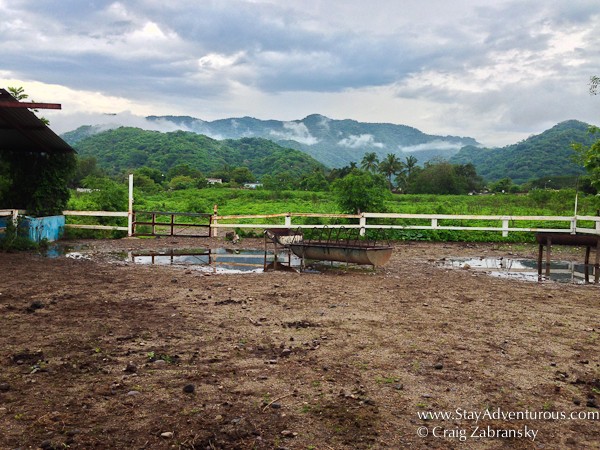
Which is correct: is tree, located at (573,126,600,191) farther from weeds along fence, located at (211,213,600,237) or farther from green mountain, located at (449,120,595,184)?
green mountain, located at (449,120,595,184)

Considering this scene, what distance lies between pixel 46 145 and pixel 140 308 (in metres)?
11.3

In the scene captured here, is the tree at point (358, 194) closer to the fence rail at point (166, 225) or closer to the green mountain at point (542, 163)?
the fence rail at point (166, 225)

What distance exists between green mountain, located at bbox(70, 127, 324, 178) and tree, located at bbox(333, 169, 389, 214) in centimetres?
9422

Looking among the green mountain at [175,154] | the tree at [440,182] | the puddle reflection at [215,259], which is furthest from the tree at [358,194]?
the green mountain at [175,154]

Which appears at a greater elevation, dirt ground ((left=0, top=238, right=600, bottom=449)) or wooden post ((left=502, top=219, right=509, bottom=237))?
wooden post ((left=502, top=219, right=509, bottom=237))

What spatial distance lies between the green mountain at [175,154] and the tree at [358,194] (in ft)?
309

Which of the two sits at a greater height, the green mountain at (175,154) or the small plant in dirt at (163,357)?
the green mountain at (175,154)

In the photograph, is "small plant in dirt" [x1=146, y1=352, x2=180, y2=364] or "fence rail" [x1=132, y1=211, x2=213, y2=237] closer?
"small plant in dirt" [x1=146, y1=352, x2=180, y2=364]

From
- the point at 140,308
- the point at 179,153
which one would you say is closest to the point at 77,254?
the point at 140,308

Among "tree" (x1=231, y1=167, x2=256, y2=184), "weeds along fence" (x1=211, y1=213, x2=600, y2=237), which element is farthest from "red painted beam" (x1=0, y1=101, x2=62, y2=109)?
"tree" (x1=231, y1=167, x2=256, y2=184)

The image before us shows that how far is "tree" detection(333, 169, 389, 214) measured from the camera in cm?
1928

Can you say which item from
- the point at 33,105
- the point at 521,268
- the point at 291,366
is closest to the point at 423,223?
the point at 521,268

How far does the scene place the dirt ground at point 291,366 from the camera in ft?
13.2

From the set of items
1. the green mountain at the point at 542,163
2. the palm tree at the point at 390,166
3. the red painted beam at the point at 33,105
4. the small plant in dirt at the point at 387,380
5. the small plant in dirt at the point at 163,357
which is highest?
the green mountain at the point at 542,163
